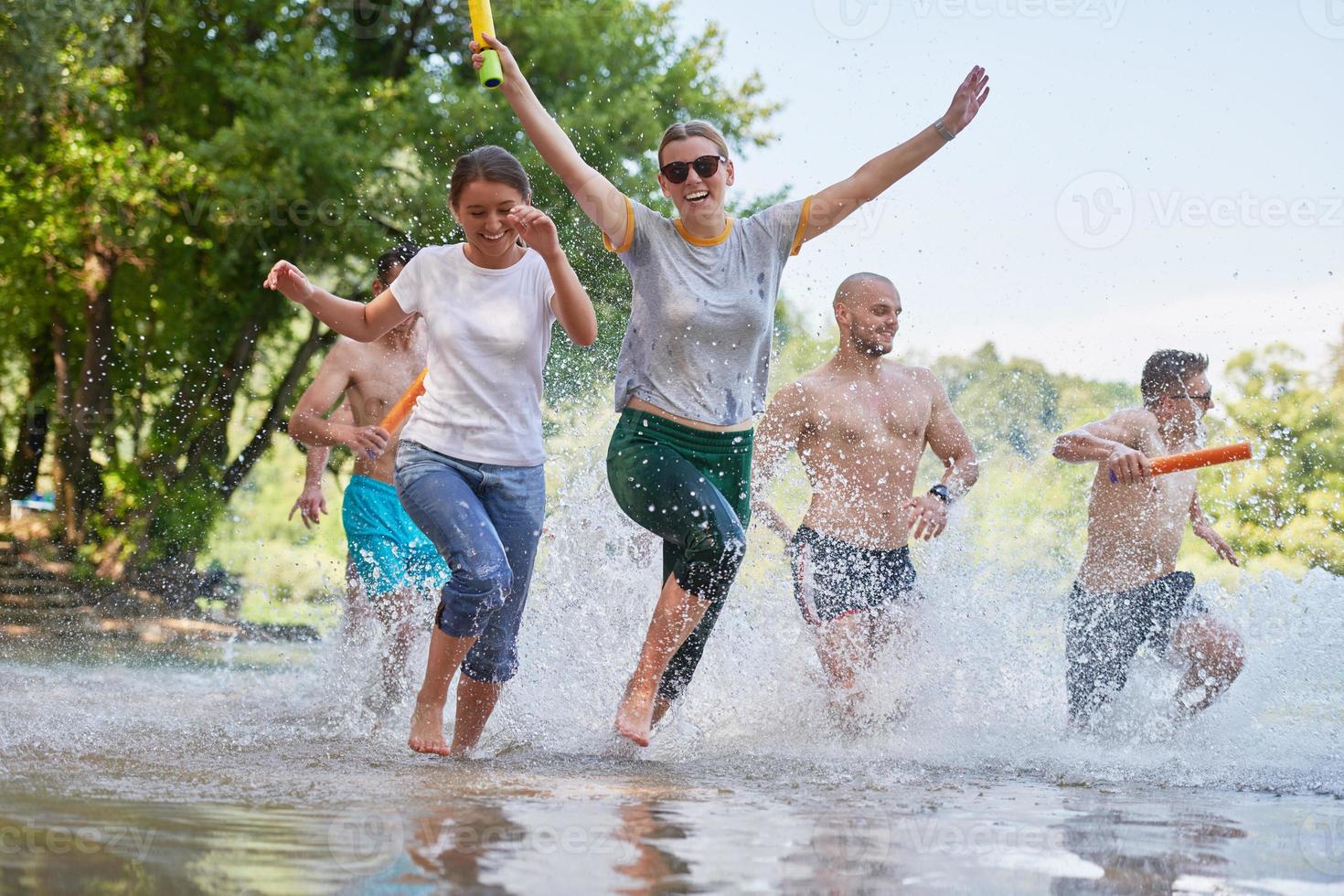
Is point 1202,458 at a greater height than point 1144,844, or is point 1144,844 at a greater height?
point 1202,458

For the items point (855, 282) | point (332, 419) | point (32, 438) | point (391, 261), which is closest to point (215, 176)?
point (32, 438)

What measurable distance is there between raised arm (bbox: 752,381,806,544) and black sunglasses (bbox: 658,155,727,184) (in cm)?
135

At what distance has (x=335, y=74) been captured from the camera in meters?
16.0

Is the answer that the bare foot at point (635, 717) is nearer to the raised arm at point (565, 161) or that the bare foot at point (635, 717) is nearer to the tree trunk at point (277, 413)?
the raised arm at point (565, 161)

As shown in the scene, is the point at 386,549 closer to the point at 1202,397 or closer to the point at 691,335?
the point at 691,335

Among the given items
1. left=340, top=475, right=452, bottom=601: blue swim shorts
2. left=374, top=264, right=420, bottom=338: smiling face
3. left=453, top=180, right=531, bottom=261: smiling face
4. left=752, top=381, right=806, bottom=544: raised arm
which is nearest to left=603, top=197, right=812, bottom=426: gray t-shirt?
left=453, top=180, right=531, bottom=261: smiling face

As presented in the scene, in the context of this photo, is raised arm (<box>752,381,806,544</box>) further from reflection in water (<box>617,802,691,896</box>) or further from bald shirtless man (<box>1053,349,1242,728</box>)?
reflection in water (<box>617,802,691,896</box>)

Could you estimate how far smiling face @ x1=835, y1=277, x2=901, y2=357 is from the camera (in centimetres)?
596

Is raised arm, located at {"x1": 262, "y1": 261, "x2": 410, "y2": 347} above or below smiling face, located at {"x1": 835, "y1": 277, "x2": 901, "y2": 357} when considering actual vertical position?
below

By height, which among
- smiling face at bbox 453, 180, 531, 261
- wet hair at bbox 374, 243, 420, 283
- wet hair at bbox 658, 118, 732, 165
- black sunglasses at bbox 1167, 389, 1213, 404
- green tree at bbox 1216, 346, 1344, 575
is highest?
green tree at bbox 1216, 346, 1344, 575

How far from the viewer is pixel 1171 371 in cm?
637

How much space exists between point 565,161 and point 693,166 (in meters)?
0.41

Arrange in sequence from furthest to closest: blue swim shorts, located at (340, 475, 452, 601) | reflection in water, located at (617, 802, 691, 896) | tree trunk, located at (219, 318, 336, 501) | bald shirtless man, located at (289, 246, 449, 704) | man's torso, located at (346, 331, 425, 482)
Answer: tree trunk, located at (219, 318, 336, 501) → man's torso, located at (346, 331, 425, 482) → blue swim shorts, located at (340, 475, 452, 601) → bald shirtless man, located at (289, 246, 449, 704) → reflection in water, located at (617, 802, 691, 896)

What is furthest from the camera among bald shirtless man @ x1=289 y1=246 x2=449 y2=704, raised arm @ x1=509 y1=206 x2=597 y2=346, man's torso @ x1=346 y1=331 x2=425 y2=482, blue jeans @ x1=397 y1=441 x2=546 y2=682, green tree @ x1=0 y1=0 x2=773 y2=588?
green tree @ x1=0 y1=0 x2=773 y2=588
